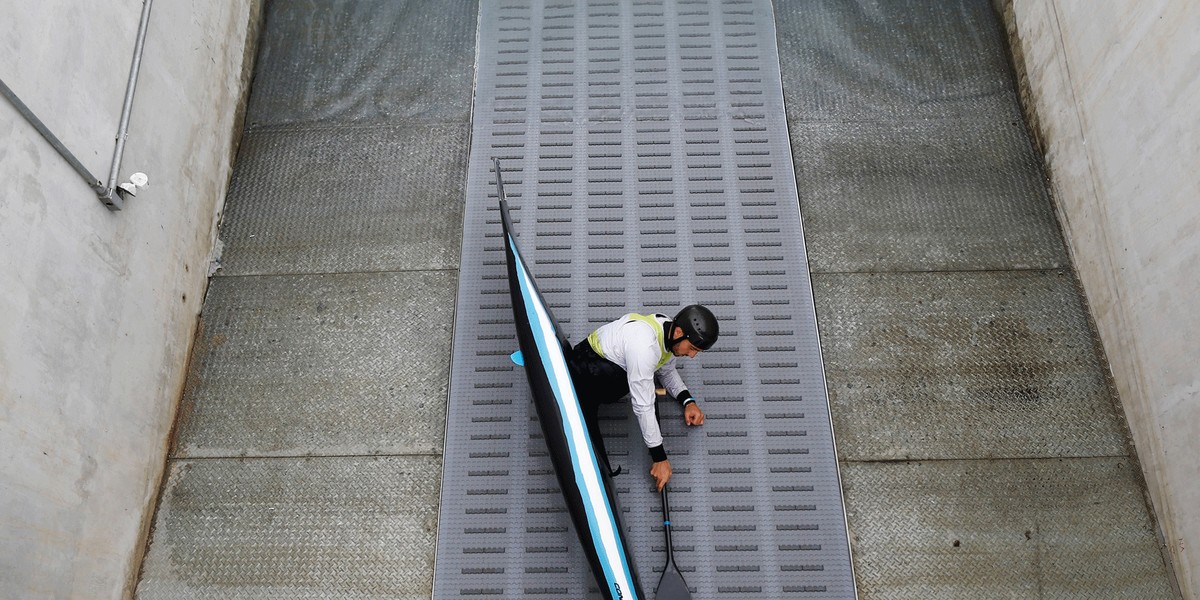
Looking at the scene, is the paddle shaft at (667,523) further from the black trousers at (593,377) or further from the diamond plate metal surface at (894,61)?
the diamond plate metal surface at (894,61)

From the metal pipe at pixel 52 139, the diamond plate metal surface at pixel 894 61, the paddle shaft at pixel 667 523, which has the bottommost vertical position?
the paddle shaft at pixel 667 523

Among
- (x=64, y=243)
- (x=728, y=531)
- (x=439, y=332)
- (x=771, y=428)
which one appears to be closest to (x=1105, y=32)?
(x=771, y=428)

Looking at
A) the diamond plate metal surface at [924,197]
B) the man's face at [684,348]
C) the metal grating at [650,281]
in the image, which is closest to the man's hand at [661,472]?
the metal grating at [650,281]

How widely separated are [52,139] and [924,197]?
4128 millimetres

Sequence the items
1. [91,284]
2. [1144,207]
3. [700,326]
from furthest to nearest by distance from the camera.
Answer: [1144,207], [91,284], [700,326]

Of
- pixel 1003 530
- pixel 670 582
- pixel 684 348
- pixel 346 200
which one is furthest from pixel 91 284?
pixel 1003 530

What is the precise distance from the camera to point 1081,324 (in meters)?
3.65

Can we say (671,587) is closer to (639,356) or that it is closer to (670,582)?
(670,582)

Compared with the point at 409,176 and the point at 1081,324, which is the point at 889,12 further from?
the point at 409,176

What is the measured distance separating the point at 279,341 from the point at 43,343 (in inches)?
42.0

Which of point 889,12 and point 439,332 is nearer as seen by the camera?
point 439,332

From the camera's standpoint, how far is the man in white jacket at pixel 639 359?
2.80 m

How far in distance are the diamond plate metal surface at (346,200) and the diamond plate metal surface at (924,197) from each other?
6.69 ft

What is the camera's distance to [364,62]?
4.53 meters
